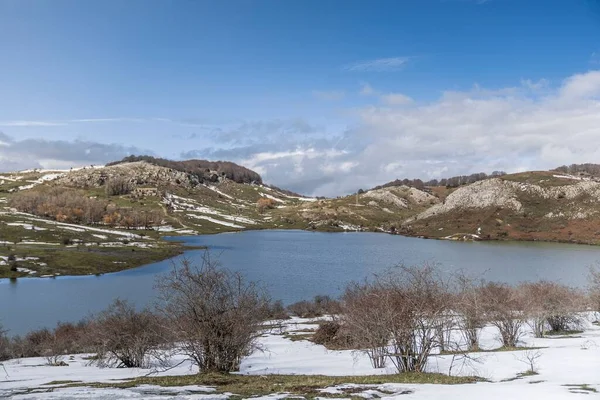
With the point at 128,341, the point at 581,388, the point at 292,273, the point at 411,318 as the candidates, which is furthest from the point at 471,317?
the point at 292,273

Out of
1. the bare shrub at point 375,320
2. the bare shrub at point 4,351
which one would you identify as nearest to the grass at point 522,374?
the bare shrub at point 375,320

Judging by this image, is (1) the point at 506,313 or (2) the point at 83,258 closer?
(1) the point at 506,313

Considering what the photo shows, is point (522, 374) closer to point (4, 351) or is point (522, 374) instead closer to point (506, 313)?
point (506, 313)

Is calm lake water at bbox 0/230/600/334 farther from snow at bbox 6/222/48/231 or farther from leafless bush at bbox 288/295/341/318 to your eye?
snow at bbox 6/222/48/231

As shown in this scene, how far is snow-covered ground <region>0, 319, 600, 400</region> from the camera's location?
16.2 meters

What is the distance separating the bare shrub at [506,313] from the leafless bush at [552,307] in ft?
3.59

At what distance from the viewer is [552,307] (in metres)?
42.6

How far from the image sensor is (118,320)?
1288 inches

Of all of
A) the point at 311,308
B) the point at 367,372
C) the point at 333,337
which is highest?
the point at 367,372

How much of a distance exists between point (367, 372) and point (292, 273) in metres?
74.5

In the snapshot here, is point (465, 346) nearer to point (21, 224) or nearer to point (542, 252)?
point (542, 252)

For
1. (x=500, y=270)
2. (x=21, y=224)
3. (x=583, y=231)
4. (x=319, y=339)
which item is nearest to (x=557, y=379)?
(x=319, y=339)

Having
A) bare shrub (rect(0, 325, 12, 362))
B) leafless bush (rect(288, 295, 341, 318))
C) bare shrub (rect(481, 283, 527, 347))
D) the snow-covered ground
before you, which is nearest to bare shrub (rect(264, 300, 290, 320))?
leafless bush (rect(288, 295, 341, 318))

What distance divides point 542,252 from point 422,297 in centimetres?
13741
